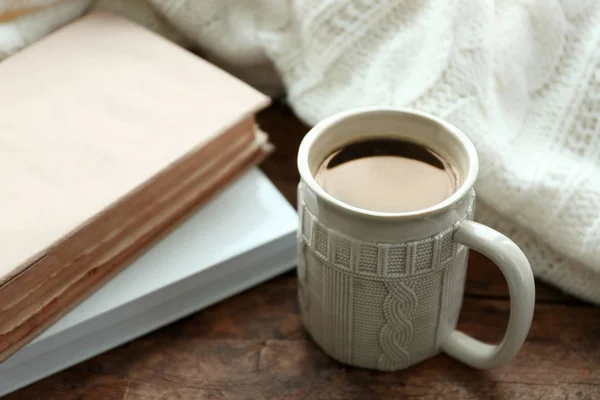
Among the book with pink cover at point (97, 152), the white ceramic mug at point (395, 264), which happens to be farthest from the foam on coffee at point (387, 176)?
the book with pink cover at point (97, 152)

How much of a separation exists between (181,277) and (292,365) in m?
0.11

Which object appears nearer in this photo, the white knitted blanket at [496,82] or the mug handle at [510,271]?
the mug handle at [510,271]

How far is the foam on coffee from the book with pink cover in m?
0.11

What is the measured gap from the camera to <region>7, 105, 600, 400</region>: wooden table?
0.50 metres

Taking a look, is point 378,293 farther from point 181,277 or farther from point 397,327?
point 181,277

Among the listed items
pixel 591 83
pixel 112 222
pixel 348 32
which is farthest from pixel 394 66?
pixel 112 222

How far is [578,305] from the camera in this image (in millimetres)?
550

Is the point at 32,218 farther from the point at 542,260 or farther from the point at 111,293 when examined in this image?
the point at 542,260

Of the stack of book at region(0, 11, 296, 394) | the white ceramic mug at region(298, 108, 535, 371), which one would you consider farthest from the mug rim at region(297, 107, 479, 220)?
the stack of book at region(0, 11, 296, 394)

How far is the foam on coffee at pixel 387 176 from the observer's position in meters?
0.45

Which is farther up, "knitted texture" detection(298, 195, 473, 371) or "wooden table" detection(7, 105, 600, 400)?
"knitted texture" detection(298, 195, 473, 371)

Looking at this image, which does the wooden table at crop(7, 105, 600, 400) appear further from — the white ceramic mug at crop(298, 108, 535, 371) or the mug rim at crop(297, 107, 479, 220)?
the mug rim at crop(297, 107, 479, 220)

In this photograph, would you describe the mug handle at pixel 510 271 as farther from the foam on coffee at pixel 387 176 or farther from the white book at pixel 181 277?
the white book at pixel 181 277

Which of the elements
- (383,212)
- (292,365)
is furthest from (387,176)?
(292,365)
